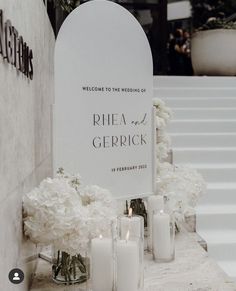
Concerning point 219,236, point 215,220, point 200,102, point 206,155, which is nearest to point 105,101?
point 219,236

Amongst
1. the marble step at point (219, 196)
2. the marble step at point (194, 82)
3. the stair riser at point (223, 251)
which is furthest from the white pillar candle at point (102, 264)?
the marble step at point (194, 82)

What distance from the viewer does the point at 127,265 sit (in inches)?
54.1

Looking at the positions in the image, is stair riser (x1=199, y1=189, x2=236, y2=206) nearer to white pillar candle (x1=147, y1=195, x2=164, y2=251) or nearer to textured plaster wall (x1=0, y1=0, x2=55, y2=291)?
white pillar candle (x1=147, y1=195, x2=164, y2=251)

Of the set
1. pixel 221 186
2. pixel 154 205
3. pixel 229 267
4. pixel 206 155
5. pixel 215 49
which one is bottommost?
pixel 229 267

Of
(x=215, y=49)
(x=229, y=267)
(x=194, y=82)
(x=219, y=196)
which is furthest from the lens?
(x=215, y=49)

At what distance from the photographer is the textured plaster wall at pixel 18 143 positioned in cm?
119

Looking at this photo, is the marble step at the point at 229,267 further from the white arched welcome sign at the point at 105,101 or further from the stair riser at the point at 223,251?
the white arched welcome sign at the point at 105,101

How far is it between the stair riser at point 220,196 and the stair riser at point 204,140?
80cm

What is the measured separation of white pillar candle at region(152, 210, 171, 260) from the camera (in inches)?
72.9

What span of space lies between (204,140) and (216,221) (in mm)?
1233

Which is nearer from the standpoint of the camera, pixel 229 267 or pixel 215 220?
Result: pixel 229 267

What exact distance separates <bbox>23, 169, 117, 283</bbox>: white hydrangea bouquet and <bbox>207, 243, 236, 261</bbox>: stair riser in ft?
6.22

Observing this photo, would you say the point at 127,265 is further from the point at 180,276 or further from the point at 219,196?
the point at 219,196
